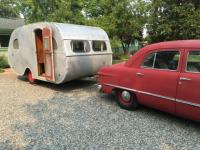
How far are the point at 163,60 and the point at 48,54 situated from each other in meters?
4.57

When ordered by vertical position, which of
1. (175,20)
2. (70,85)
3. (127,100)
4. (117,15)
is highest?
(117,15)

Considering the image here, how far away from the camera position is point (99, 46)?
31.9 feet

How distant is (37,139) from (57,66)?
382cm

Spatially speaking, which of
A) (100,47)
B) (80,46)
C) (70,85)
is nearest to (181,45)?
(80,46)

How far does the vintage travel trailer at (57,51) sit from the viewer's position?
7.94m

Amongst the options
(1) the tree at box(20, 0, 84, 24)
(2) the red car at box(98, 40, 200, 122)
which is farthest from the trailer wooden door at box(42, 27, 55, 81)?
(1) the tree at box(20, 0, 84, 24)

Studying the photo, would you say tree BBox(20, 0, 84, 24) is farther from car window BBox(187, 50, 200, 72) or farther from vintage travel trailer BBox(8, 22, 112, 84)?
car window BBox(187, 50, 200, 72)

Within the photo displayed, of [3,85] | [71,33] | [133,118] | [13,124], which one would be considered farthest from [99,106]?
[3,85]

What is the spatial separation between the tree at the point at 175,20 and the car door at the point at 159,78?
8.31 m

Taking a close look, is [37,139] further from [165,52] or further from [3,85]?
[3,85]

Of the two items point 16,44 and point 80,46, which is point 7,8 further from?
point 80,46

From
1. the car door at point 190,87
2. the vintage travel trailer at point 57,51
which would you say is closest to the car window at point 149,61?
the car door at point 190,87

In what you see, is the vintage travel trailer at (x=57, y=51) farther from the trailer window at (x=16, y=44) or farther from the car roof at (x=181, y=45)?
the car roof at (x=181, y=45)

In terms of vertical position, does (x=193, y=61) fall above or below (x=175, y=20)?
below
